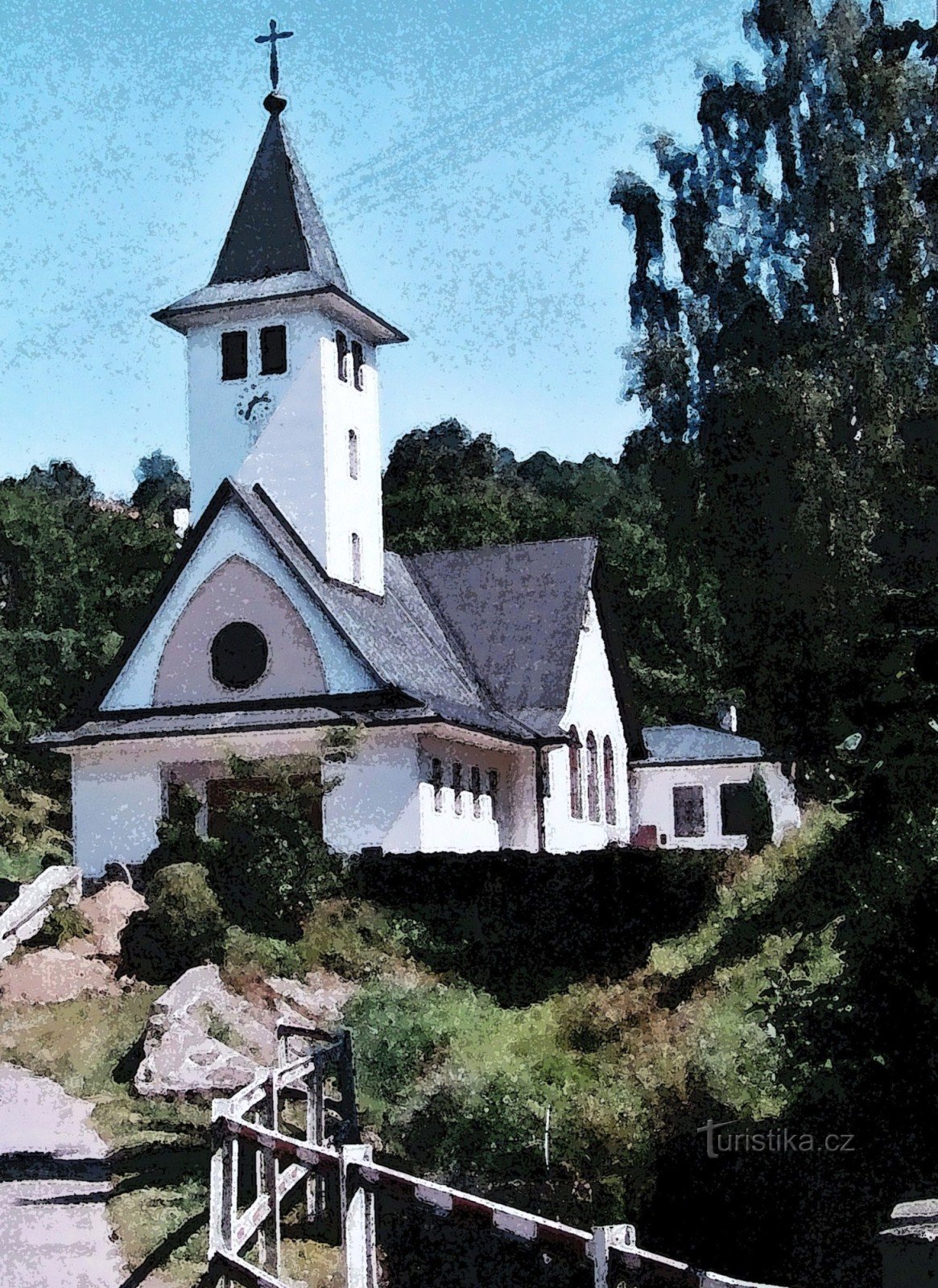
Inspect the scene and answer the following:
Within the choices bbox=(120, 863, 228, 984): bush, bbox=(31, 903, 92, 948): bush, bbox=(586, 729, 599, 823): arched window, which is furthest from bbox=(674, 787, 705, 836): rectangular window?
bbox=(31, 903, 92, 948): bush

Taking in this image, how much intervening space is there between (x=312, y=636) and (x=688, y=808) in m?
16.4

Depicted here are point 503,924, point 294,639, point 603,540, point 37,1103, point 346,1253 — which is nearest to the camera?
point 346,1253

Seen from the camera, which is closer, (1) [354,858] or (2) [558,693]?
(1) [354,858]

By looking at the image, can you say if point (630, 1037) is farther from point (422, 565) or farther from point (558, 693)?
point (422, 565)

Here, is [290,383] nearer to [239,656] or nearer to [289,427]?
[289,427]

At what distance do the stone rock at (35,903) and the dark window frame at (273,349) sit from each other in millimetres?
10181

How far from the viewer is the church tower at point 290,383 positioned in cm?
3325

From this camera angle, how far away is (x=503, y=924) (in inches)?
1102

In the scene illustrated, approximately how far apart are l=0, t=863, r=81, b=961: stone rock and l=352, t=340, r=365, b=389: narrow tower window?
36.7 ft

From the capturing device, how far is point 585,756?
126 ft

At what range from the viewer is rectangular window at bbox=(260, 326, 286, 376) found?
3356cm

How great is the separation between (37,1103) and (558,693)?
1905cm

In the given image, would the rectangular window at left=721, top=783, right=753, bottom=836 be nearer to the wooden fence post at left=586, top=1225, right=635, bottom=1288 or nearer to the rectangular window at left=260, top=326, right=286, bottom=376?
the rectangular window at left=260, top=326, right=286, bottom=376

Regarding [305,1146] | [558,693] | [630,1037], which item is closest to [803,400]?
[558,693]
